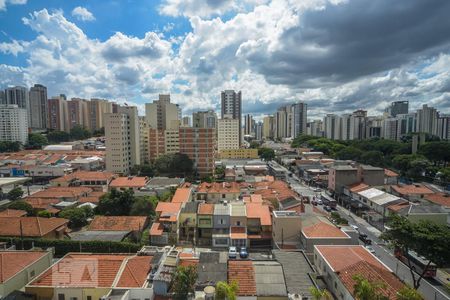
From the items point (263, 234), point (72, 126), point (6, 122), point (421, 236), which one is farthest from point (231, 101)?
point (421, 236)

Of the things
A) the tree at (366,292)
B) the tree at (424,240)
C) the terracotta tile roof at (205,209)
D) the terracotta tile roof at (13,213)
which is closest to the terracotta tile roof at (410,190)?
the tree at (424,240)

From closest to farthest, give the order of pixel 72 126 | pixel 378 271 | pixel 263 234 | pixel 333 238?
1. pixel 378 271
2. pixel 333 238
3. pixel 263 234
4. pixel 72 126

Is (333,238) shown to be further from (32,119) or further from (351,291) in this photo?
(32,119)

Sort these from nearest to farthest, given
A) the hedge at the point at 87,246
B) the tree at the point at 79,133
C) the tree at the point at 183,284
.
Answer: the tree at the point at 183,284, the hedge at the point at 87,246, the tree at the point at 79,133

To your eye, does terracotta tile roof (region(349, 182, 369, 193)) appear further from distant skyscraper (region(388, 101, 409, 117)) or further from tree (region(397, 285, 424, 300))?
distant skyscraper (region(388, 101, 409, 117))

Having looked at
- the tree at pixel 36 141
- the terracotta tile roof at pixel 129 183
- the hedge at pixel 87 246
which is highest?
the tree at pixel 36 141

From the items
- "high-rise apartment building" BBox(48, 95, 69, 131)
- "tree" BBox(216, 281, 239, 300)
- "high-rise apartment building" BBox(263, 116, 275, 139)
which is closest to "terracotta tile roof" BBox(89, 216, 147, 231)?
"tree" BBox(216, 281, 239, 300)

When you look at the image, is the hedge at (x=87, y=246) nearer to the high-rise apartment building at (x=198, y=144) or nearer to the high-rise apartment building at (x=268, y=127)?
the high-rise apartment building at (x=198, y=144)
